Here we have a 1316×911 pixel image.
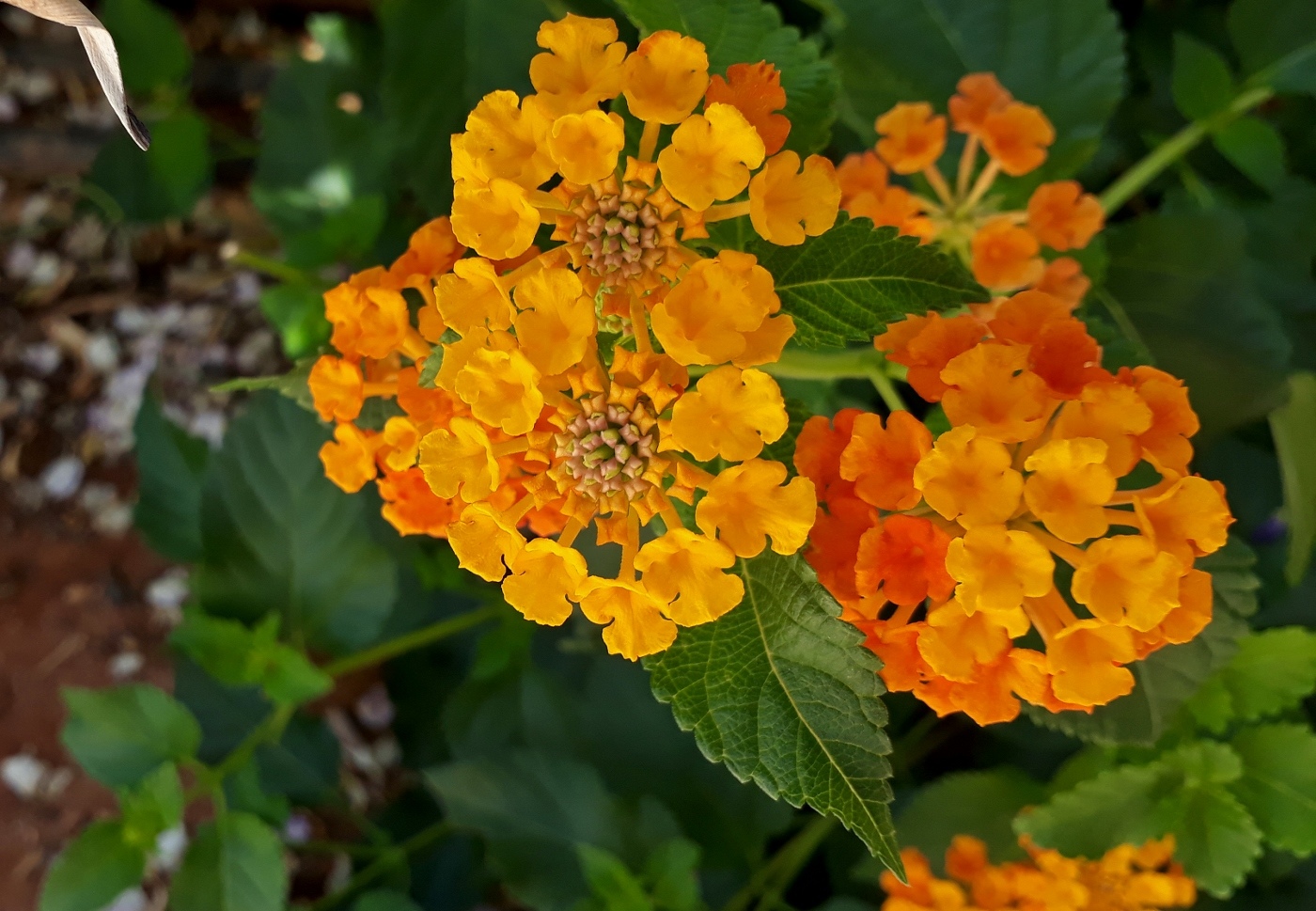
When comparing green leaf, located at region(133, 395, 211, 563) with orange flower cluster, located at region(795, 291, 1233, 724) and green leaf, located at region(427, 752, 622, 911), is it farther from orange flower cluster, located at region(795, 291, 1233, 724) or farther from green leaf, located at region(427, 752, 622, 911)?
orange flower cluster, located at region(795, 291, 1233, 724)

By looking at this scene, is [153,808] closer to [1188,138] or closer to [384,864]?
[384,864]

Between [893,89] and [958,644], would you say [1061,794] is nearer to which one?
[958,644]

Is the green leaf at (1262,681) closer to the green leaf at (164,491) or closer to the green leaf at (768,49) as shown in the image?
the green leaf at (768,49)

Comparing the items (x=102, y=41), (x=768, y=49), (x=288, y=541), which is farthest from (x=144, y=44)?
(x=768, y=49)

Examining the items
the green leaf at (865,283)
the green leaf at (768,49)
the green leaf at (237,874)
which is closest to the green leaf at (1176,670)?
the green leaf at (865,283)

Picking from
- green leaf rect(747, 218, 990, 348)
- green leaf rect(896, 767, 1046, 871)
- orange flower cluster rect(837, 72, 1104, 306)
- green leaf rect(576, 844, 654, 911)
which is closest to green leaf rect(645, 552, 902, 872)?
green leaf rect(747, 218, 990, 348)
